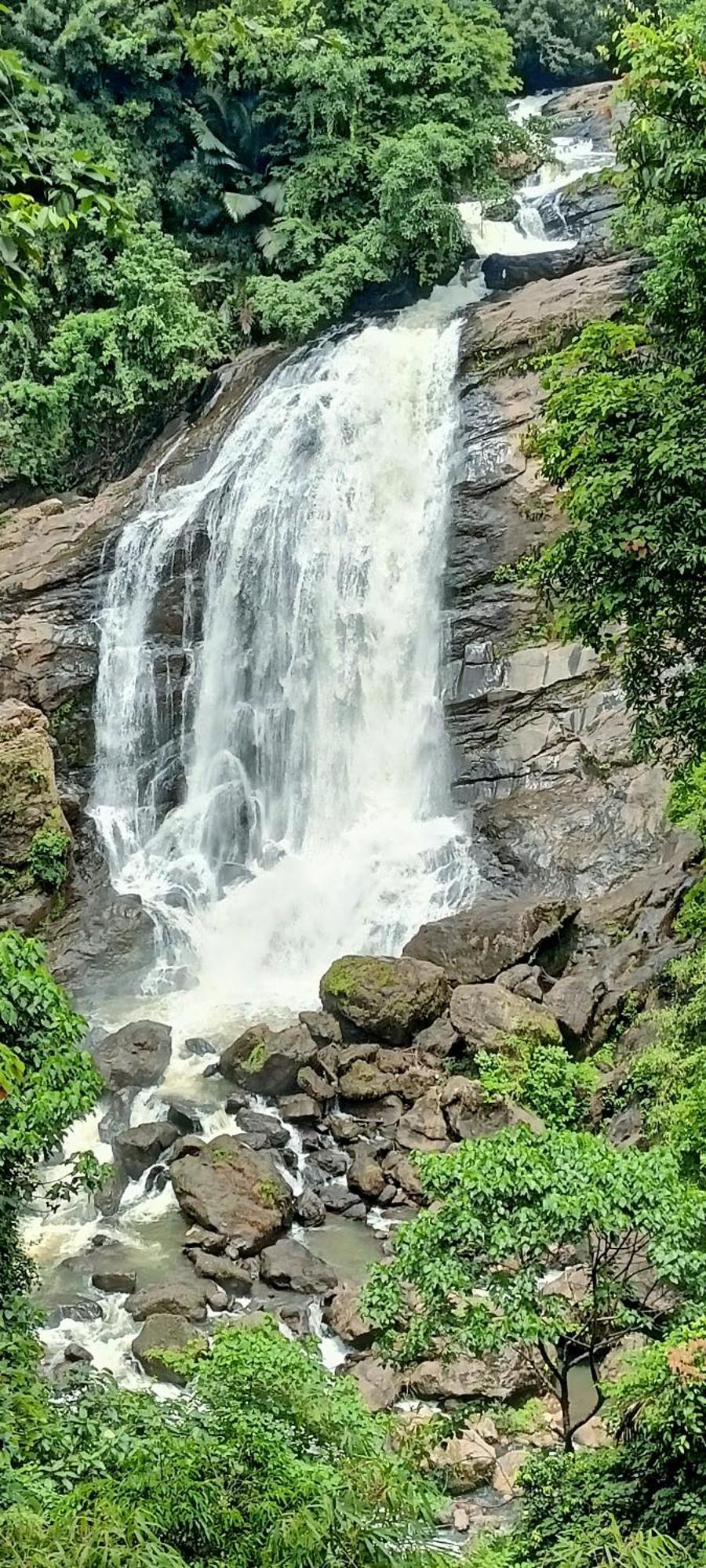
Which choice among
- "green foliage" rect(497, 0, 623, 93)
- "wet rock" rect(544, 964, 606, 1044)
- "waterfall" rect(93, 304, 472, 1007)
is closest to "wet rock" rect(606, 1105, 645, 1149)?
"wet rock" rect(544, 964, 606, 1044)

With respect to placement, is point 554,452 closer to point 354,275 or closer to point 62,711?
point 62,711

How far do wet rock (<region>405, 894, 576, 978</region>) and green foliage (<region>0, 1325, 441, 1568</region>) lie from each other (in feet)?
26.3

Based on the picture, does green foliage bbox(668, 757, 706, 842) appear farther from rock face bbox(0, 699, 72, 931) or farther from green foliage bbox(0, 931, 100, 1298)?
rock face bbox(0, 699, 72, 931)

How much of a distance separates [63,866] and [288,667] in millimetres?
4338

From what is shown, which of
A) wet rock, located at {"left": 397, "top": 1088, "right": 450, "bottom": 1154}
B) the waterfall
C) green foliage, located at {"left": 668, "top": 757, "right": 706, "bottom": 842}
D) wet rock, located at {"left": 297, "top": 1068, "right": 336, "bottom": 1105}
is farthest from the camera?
the waterfall

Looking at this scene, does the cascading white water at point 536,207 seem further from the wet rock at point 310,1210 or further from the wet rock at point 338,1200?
the wet rock at point 310,1210

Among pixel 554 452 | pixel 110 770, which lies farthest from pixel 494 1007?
pixel 110 770

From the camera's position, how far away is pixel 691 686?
24.8 feet

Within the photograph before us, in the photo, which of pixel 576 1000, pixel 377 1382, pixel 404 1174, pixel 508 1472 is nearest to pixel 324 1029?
pixel 404 1174

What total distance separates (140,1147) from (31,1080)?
5108mm

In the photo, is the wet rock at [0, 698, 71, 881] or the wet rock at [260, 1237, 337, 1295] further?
the wet rock at [0, 698, 71, 881]

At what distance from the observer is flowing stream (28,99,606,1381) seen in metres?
15.9

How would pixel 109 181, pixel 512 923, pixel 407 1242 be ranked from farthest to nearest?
1. pixel 512 923
2. pixel 407 1242
3. pixel 109 181

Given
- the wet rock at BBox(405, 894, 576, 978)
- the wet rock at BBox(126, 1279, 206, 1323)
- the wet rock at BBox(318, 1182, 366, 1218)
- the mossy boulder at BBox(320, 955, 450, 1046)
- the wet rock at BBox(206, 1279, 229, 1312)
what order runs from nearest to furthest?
the wet rock at BBox(126, 1279, 206, 1323)
the wet rock at BBox(206, 1279, 229, 1312)
the wet rock at BBox(318, 1182, 366, 1218)
the mossy boulder at BBox(320, 955, 450, 1046)
the wet rock at BBox(405, 894, 576, 978)
